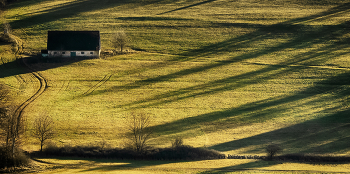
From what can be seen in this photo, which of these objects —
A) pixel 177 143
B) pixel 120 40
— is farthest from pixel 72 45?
pixel 177 143

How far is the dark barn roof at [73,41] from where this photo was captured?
83062 mm

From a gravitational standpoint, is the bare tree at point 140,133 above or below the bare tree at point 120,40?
below

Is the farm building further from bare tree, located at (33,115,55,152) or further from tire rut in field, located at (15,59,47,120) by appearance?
bare tree, located at (33,115,55,152)

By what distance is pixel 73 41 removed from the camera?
83.8m

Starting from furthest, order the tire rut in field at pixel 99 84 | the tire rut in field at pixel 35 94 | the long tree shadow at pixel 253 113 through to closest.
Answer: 1. the tire rut in field at pixel 99 84
2. the tire rut in field at pixel 35 94
3. the long tree shadow at pixel 253 113

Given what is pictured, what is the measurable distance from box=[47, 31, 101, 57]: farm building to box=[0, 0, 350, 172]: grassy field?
303 cm

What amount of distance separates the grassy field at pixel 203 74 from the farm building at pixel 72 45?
9.96ft

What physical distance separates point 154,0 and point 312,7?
40.6m

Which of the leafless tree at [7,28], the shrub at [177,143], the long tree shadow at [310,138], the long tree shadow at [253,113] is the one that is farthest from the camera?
the leafless tree at [7,28]

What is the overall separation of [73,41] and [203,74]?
2623cm

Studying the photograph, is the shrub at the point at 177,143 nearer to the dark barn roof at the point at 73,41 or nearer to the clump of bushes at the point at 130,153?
the clump of bushes at the point at 130,153

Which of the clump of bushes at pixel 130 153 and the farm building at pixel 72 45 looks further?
the farm building at pixel 72 45

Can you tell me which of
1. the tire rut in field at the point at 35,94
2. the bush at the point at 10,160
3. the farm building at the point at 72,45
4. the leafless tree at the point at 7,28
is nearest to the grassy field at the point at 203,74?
the tire rut in field at the point at 35,94

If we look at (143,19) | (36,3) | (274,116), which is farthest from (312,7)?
(36,3)
